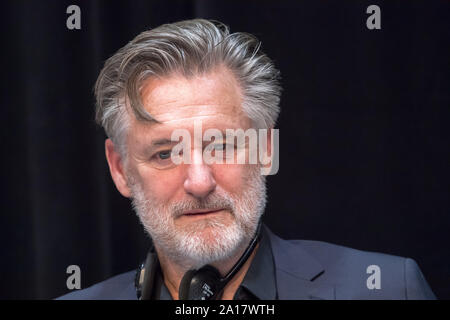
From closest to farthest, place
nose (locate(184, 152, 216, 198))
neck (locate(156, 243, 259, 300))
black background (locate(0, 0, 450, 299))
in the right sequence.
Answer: nose (locate(184, 152, 216, 198)) < neck (locate(156, 243, 259, 300)) < black background (locate(0, 0, 450, 299))

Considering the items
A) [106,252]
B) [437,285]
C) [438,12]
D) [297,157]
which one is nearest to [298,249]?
[297,157]

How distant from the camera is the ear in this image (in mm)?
1607

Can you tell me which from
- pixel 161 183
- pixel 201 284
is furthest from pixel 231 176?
pixel 201 284

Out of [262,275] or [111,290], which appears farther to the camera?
[111,290]

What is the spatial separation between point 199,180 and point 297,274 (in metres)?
0.36

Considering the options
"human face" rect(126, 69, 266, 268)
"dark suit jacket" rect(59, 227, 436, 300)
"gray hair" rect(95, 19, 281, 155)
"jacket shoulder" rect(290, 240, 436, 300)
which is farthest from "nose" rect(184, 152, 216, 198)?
"jacket shoulder" rect(290, 240, 436, 300)

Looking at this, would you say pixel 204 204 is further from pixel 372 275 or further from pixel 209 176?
pixel 372 275

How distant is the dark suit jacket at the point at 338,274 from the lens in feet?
4.76

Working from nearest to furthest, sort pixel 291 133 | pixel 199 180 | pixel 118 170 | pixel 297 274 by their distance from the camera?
pixel 199 180 → pixel 297 274 → pixel 118 170 → pixel 291 133

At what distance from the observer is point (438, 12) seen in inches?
63.3

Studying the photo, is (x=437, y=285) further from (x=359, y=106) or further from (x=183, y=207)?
(x=183, y=207)

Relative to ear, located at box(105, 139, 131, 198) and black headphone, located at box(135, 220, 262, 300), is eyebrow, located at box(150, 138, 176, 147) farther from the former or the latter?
black headphone, located at box(135, 220, 262, 300)

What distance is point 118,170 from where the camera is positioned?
5.33ft

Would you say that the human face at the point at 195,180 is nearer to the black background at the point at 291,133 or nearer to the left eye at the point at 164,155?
the left eye at the point at 164,155
